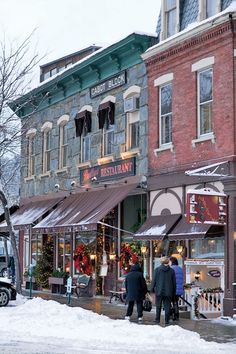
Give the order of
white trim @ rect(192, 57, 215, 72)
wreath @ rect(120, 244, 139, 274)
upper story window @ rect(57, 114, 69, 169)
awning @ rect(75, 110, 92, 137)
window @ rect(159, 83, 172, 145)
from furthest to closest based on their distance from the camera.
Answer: upper story window @ rect(57, 114, 69, 169) → awning @ rect(75, 110, 92, 137) → wreath @ rect(120, 244, 139, 274) → window @ rect(159, 83, 172, 145) → white trim @ rect(192, 57, 215, 72)

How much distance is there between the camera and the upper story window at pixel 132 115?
22609mm

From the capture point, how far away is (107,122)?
24547 millimetres

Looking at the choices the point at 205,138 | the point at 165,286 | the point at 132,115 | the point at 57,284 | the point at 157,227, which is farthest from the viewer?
the point at 57,284

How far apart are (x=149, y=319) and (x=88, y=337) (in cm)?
410

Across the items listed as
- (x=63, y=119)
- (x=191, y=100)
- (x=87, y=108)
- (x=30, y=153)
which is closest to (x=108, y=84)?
(x=87, y=108)

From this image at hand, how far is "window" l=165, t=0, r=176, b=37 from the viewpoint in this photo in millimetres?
21350

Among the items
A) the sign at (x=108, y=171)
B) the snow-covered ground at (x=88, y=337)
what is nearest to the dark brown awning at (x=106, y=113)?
the sign at (x=108, y=171)

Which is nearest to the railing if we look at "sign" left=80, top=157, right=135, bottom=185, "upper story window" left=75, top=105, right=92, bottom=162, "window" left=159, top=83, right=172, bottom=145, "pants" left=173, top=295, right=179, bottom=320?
"pants" left=173, top=295, right=179, bottom=320

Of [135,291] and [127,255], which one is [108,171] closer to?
[127,255]

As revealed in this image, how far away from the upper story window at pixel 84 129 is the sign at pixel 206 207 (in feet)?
29.1

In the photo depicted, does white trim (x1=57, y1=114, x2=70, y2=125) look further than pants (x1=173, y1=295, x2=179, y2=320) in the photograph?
Yes

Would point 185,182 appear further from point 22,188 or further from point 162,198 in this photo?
point 22,188

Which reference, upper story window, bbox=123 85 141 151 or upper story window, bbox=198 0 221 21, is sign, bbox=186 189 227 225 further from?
upper story window, bbox=123 85 141 151

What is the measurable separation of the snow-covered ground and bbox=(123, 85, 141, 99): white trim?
8791 millimetres
